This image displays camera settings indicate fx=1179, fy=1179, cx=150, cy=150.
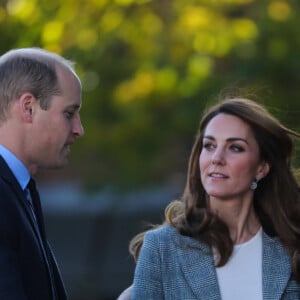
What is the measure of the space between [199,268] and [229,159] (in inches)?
20.7

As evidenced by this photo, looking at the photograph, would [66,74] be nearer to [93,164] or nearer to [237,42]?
[237,42]

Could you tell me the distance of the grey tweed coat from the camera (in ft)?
17.5

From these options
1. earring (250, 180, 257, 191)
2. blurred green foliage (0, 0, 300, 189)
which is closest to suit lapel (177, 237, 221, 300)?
earring (250, 180, 257, 191)

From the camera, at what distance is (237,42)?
39.2 ft

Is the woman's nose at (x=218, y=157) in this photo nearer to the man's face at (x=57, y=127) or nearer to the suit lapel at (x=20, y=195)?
the man's face at (x=57, y=127)

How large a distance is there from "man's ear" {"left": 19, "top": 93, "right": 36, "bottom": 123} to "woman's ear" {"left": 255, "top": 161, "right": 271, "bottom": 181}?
162cm

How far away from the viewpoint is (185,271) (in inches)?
214

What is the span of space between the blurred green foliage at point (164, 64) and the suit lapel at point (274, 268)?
5832 millimetres

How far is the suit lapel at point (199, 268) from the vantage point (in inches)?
210

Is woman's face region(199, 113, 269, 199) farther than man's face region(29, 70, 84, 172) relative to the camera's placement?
Yes

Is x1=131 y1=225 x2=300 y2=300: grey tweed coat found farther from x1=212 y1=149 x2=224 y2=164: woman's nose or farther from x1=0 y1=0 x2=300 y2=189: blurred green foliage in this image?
x1=0 y1=0 x2=300 y2=189: blurred green foliage

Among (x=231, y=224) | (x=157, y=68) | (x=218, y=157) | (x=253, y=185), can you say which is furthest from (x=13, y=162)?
(x=157, y=68)

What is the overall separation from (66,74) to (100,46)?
7.40m

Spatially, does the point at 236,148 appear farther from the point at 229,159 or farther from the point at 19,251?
the point at 19,251
